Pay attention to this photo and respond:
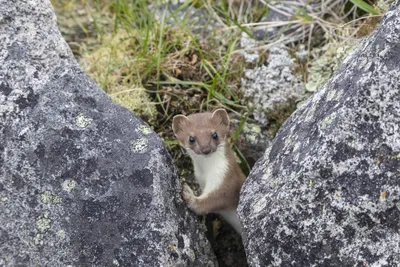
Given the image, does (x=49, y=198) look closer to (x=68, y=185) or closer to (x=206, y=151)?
(x=68, y=185)

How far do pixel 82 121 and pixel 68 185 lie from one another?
0.37 m

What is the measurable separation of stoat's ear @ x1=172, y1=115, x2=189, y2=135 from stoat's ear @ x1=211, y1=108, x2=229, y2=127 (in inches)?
7.8

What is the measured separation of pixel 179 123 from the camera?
416cm

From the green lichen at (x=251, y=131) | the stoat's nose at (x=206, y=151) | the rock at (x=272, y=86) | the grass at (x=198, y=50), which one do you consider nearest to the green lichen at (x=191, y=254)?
the stoat's nose at (x=206, y=151)

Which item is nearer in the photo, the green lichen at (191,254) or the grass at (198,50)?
the green lichen at (191,254)

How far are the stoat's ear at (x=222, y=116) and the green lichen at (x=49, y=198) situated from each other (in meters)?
1.38

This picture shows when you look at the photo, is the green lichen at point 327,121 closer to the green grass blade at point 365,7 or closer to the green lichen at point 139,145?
the green lichen at point 139,145

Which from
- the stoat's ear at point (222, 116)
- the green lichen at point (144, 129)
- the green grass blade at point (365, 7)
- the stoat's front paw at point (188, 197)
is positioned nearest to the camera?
the green lichen at point (144, 129)

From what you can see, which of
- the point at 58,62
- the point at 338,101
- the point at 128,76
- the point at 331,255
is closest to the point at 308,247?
the point at 331,255

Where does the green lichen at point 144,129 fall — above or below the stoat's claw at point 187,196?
above

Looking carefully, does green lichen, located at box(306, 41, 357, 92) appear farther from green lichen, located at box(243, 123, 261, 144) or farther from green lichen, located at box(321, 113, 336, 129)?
green lichen, located at box(321, 113, 336, 129)

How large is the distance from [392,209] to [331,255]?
0.36m

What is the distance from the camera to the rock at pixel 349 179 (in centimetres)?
268

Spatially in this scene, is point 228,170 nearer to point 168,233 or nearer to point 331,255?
point 168,233
